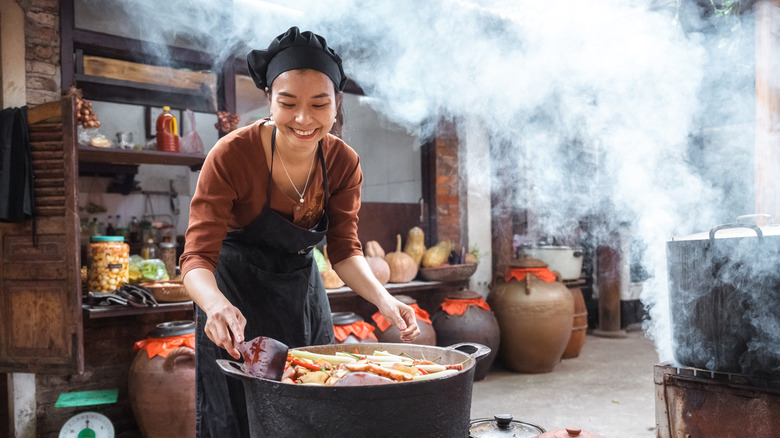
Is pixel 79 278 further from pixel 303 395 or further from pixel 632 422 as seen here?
pixel 632 422

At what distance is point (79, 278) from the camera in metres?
3.61

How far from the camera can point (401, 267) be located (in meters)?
5.47

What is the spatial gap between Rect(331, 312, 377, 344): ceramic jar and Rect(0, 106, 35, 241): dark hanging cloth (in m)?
2.28

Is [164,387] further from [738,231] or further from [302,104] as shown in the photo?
[738,231]

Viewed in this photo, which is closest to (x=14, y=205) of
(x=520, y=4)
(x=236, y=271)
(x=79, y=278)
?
(x=79, y=278)

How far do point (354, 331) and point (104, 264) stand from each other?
1.93 meters

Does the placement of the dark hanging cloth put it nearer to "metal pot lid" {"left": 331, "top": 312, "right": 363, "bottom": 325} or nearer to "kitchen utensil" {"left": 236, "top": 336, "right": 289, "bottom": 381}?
"metal pot lid" {"left": 331, "top": 312, "right": 363, "bottom": 325}

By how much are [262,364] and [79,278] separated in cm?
277

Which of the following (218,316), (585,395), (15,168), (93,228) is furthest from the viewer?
(93,228)

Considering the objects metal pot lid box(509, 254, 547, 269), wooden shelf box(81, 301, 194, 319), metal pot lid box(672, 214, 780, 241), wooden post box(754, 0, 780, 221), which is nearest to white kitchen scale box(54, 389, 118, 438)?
wooden shelf box(81, 301, 194, 319)

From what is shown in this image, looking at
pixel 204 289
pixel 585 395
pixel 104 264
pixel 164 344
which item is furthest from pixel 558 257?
pixel 204 289

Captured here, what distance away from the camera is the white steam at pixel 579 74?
178 inches

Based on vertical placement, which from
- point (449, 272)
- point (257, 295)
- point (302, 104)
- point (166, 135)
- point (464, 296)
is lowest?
point (464, 296)

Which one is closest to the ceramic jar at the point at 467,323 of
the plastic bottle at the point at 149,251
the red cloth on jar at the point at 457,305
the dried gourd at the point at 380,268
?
the red cloth on jar at the point at 457,305
